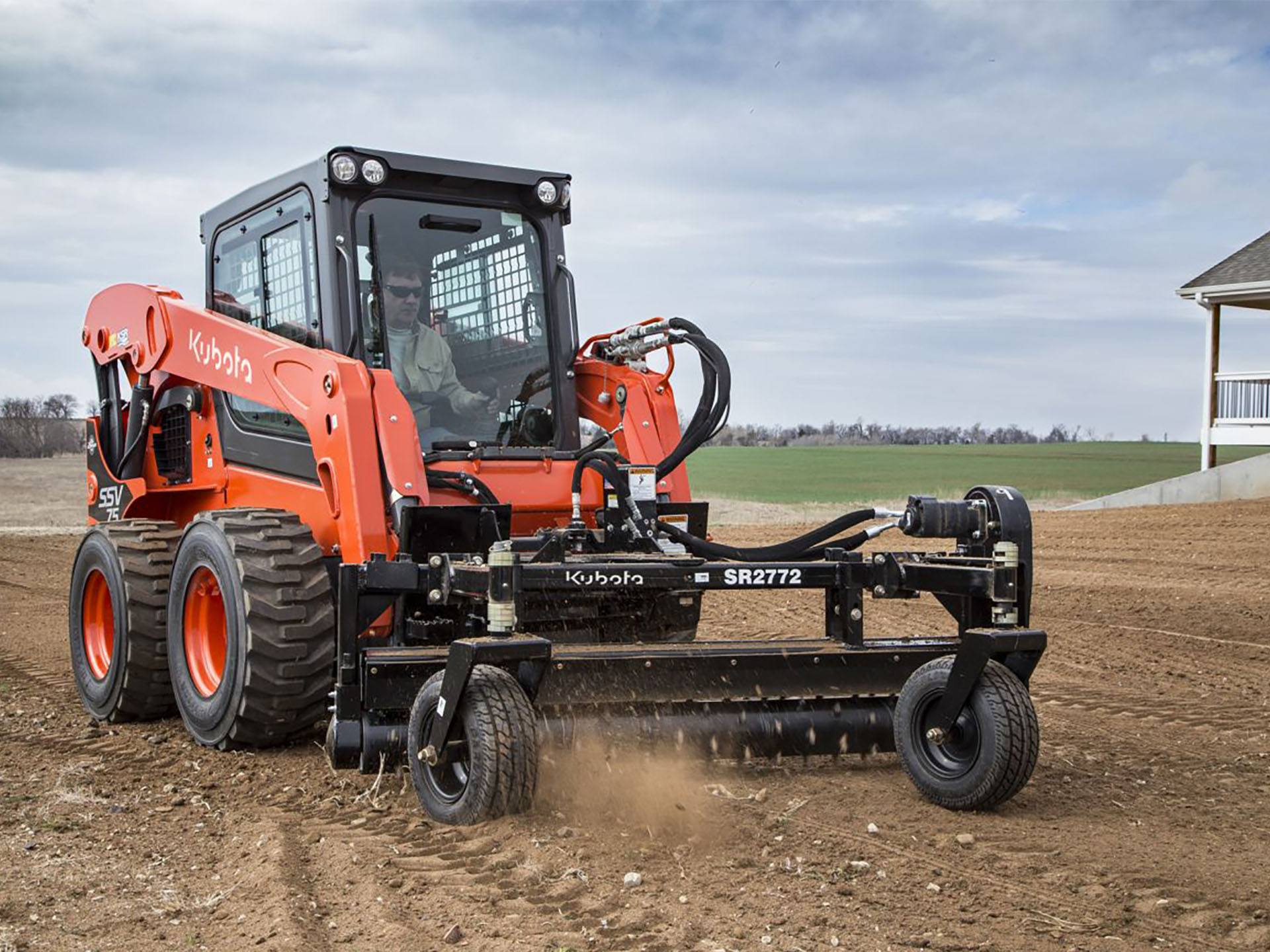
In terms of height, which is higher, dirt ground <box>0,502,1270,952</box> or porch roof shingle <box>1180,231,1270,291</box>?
porch roof shingle <box>1180,231,1270,291</box>

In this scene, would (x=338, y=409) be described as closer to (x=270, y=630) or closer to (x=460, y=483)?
(x=460, y=483)

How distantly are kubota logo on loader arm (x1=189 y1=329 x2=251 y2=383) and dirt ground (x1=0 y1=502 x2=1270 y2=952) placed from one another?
1932 mm

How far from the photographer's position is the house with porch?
79.1 ft

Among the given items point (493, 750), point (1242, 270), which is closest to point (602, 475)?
point (493, 750)

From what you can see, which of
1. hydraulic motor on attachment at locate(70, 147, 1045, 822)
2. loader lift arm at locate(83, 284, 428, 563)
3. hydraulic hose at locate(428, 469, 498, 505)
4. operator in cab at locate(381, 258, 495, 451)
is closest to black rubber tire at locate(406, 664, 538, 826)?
hydraulic motor on attachment at locate(70, 147, 1045, 822)

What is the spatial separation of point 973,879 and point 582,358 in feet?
13.7

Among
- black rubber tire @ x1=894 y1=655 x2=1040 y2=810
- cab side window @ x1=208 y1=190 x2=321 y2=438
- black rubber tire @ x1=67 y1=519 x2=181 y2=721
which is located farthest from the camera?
black rubber tire @ x1=67 y1=519 x2=181 y2=721

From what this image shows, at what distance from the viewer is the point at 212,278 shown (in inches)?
316

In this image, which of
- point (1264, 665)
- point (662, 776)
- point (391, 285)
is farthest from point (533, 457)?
point (1264, 665)

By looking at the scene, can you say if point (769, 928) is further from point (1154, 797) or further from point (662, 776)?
point (1154, 797)

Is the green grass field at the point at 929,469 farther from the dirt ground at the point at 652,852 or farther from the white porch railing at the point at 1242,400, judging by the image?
the dirt ground at the point at 652,852

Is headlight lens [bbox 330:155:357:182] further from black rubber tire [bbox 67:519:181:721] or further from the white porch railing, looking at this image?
the white porch railing

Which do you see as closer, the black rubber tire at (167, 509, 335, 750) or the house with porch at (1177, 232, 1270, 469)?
the black rubber tire at (167, 509, 335, 750)

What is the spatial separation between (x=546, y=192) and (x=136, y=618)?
3237 millimetres
